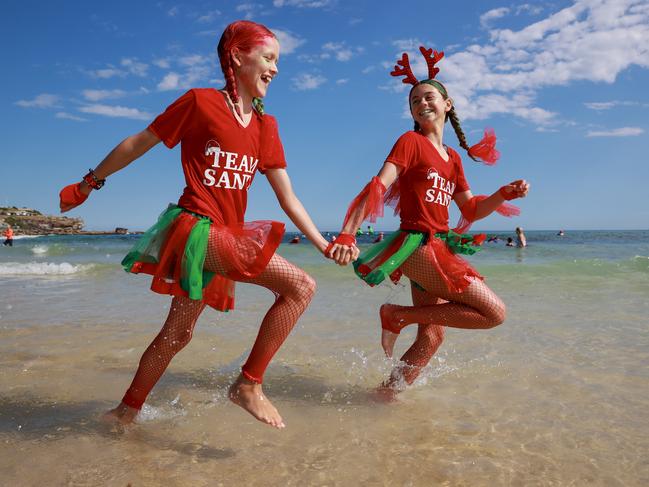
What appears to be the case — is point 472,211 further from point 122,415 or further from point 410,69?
point 122,415

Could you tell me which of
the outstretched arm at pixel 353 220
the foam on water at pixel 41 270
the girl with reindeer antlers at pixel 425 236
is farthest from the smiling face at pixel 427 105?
the foam on water at pixel 41 270

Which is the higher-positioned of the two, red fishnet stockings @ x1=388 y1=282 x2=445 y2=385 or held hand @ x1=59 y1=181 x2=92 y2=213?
held hand @ x1=59 y1=181 x2=92 y2=213

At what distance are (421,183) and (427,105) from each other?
0.62 m

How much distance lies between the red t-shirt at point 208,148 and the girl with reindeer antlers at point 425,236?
0.68 metres

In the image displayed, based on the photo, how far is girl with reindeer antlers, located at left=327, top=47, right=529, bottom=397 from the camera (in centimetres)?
337

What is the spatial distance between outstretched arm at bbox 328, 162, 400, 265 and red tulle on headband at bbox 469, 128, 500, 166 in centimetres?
99

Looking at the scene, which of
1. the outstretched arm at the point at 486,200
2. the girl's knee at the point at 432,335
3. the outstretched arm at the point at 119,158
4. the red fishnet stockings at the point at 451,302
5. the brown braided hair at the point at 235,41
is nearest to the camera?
the outstretched arm at the point at 119,158

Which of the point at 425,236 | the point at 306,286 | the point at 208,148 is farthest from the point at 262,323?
the point at 425,236

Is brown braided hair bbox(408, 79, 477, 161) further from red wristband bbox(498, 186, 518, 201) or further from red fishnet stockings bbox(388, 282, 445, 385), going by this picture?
red fishnet stockings bbox(388, 282, 445, 385)

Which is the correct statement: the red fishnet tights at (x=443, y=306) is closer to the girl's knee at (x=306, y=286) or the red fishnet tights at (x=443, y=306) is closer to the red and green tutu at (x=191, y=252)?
the girl's knee at (x=306, y=286)

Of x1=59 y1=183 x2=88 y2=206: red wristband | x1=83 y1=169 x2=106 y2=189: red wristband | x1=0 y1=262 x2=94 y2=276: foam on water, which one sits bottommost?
x1=0 y1=262 x2=94 y2=276: foam on water

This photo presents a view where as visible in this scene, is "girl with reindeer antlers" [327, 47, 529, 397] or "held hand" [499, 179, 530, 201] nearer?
"girl with reindeer antlers" [327, 47, 529, 397]

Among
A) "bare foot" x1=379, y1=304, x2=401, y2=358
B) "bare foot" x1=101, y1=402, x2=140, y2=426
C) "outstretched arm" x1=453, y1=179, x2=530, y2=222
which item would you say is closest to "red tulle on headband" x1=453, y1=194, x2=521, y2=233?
"outstretched arm" x1=453, y1=179, x2=530, y2=222

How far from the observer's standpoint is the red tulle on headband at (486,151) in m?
4.12
